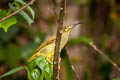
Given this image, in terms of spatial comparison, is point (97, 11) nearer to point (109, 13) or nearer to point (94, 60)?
point (109, 13)

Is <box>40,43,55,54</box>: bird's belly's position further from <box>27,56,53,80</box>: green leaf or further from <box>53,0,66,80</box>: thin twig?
<box>53,0,66,80</box>: thin twig

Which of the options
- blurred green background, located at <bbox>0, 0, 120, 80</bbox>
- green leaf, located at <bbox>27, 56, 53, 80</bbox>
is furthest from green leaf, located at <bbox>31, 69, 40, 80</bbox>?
blurred green background, located at <bbox>0, 0, 120, 80</bbox>

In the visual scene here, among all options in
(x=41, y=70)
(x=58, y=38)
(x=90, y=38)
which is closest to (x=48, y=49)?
(x=41, y=70)

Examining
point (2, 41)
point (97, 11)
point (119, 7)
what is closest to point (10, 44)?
→ point (2, 41)

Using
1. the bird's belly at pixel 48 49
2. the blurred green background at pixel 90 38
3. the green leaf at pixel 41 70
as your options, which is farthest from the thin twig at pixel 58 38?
the blurred green background at pixel 90 38

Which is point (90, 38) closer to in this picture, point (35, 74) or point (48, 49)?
point (48, 49)

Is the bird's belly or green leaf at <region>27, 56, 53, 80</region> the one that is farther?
the bird's belly

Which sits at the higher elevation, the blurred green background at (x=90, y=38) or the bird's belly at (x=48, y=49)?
the bird's belly at (x=48, y=49)

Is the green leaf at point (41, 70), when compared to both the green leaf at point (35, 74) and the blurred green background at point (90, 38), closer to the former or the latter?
the green leaf at point (35, 74)

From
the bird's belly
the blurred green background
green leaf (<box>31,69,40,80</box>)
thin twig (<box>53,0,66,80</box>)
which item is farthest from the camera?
the blurred green background

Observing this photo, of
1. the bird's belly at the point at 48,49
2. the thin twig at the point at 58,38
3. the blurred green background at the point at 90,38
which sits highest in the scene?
the thin twig at the point at 58,38

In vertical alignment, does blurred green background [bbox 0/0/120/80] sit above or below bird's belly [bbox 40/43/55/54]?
below

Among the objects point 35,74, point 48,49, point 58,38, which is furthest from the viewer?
point 48,49
